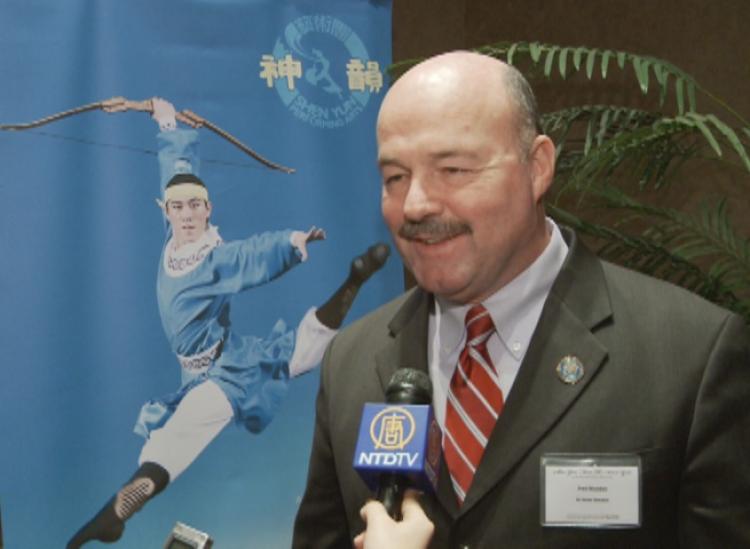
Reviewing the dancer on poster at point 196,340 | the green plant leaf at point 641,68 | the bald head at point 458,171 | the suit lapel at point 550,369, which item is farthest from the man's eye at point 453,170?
the dancer on poster at point 196,340

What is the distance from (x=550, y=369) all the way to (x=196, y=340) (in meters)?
1.48

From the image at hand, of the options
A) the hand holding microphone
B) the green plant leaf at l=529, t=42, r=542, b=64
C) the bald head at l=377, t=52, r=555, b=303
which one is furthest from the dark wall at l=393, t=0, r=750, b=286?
the hand holding microphone

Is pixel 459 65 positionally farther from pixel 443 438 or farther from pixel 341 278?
pixel 341 278

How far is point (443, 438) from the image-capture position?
5.06ft

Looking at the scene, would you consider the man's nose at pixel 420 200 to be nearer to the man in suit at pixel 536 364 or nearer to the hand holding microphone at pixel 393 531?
the man in suit at pixel 536 364

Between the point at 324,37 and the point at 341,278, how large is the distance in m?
0.75

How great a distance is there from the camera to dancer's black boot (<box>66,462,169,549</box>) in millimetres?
2600

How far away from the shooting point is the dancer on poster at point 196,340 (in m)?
2.70

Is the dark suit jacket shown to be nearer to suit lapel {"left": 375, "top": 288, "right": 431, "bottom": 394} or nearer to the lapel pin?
the lapel pin

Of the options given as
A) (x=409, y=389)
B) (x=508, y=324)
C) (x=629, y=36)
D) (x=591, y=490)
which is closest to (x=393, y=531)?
(x=409, y=389)

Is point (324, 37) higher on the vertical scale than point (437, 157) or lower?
higher

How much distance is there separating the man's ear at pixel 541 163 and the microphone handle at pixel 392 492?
0.56 meters

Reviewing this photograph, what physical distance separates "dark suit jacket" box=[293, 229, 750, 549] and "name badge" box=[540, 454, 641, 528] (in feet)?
0.05

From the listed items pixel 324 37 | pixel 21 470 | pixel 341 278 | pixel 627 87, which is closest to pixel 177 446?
pixel 21 470
